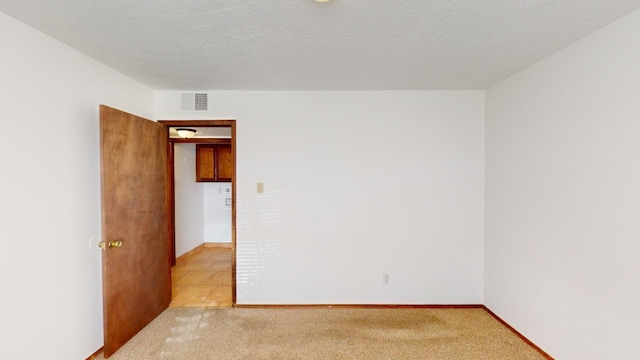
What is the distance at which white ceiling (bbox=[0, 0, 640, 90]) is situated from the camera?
1.60 metres

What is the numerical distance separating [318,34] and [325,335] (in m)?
2.43

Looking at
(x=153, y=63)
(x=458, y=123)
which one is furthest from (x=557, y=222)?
(x=153, y=63)

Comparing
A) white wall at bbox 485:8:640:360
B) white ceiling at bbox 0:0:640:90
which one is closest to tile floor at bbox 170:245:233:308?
white ceiling at bbox 0:0:640:90

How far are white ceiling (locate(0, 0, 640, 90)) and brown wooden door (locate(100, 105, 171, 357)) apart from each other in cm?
60

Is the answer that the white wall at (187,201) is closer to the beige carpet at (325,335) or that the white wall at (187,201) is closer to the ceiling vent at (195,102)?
the ceiling vent at (195,102)

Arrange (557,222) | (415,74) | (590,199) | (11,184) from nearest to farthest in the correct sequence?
1. (11,184)
2. (590,199)
3. (557,222)
4. (415,74)

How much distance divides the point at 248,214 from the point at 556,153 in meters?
2.77

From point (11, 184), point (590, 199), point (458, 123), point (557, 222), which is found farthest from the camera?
point (458, 123)

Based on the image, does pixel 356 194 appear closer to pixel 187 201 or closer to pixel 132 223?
pixel 132 223

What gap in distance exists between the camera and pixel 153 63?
2.39 m

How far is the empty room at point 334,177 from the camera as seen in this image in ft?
5.69

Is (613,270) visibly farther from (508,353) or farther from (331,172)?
(331,172)

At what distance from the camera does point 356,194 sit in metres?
3.16

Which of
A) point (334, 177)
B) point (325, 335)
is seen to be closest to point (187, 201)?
point (334, 177)
